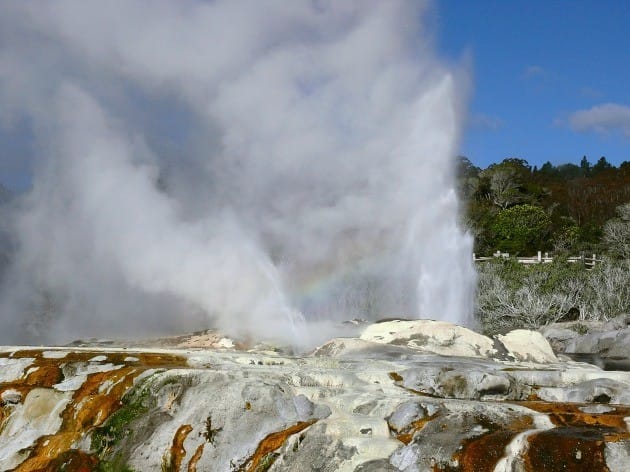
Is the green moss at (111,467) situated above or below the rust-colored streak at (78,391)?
below

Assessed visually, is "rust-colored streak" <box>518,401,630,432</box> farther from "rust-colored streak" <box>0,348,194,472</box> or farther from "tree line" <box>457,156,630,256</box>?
"tree line" <box>457,156,630,256</box>

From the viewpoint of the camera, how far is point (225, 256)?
22781 millimetres

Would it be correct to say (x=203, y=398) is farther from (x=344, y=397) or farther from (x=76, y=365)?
(x=76, y=365)

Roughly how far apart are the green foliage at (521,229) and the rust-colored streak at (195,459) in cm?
4056

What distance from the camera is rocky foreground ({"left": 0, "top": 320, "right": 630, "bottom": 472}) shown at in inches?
296

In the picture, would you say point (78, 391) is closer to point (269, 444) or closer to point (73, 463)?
point (73, 463)

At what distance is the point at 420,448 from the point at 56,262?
2959cm

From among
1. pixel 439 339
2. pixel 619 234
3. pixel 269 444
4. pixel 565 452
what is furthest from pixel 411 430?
pixel 619 234

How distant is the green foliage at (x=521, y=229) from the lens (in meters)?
47.0

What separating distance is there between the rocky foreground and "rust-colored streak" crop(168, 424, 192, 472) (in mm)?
18

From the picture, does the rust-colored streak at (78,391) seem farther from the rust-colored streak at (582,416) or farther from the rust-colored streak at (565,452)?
the rust-colored streak at (582,416)

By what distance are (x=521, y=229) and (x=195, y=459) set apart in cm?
4228

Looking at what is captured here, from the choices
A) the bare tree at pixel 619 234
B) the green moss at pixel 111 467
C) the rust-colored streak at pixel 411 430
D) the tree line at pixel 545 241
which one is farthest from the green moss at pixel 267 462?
the bare tree at pixel 619 234

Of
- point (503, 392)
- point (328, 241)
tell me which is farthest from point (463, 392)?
point (328, 241)
